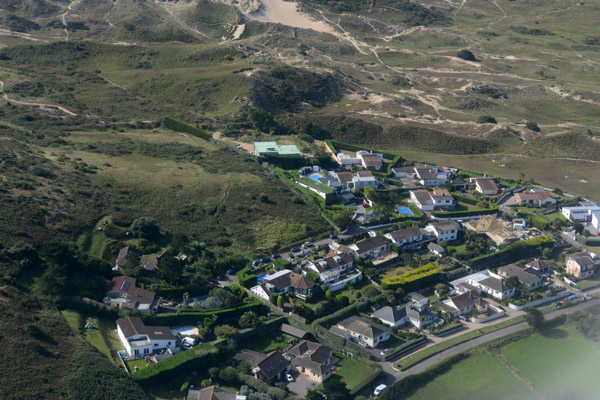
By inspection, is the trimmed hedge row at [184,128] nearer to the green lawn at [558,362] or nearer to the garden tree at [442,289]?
the garden tree at [442,289]

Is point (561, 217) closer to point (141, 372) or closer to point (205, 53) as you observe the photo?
point (141, 372)

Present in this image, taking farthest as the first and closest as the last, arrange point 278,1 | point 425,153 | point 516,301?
point 278,1, point 425,153, point 516,301

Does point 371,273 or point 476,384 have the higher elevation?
point 476,384

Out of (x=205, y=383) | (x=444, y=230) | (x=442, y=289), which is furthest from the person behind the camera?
(x=444, y=230)

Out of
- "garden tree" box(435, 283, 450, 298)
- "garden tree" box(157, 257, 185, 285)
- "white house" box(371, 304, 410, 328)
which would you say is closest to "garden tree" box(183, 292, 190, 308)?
"garden tree" box(157, 257, 185, 285)

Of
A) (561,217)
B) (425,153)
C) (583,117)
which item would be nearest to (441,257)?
(561,217)

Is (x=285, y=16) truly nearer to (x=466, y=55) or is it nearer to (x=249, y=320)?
(x=466, y=55)

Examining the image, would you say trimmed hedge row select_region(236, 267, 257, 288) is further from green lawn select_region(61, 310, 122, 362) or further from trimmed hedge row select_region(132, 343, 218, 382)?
green lawn select_region(61, 310, 122, 362)

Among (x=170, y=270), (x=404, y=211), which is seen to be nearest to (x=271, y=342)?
(x=170, y=270)
